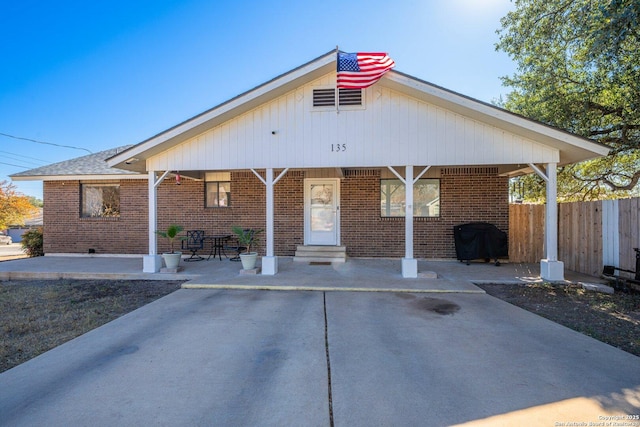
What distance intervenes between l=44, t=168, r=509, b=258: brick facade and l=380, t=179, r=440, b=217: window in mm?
171

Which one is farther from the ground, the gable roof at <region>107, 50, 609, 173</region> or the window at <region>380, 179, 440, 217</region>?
the gable roof at <region>107, 50, 609, 173</region>

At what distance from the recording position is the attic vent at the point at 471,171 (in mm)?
9406

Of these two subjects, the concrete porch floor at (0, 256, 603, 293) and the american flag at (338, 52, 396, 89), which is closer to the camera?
the concrete porch floor at (0, 256, 603, 293)

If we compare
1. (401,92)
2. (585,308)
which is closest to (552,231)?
(585,308)

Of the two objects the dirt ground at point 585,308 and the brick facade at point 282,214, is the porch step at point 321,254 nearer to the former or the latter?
the brick facade at point 282,214

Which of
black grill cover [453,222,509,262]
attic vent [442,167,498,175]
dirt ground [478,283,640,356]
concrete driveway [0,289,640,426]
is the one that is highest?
attic vent [442,167,498,175]

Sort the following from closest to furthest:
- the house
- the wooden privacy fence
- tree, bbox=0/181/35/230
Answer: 1. the wooden privacy fence
2. the house
3. tree, bbox=0/181/35/230

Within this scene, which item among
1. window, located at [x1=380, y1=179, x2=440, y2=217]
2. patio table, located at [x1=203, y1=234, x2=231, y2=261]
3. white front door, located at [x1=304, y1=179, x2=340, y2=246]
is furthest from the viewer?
patio table, located at [x1=203, y1=234, x2=231, y2=261]

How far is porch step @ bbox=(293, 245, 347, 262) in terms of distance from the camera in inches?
368

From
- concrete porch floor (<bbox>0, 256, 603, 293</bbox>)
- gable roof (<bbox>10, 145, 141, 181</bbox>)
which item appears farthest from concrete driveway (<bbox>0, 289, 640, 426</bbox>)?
gable roof (<bbox>10, 145, 141, 181</bbox>)

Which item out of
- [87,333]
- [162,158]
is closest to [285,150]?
[162,158]

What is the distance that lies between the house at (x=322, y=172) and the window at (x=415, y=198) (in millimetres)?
33

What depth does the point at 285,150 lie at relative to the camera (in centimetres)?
750

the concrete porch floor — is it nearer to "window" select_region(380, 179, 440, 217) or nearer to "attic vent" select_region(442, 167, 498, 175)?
"window" select_region(380, 179, 440, 217)
